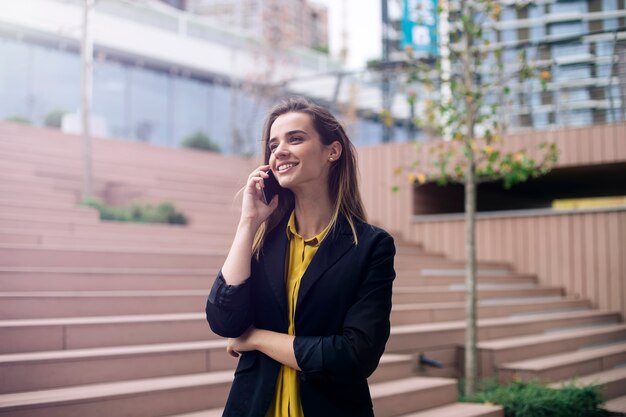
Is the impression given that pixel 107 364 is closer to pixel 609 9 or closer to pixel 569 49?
pixel 569 49

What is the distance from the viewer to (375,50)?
2589 cm

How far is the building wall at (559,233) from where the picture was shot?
10.5 metres

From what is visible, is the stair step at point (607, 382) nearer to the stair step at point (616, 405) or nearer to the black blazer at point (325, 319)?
the stair step at point (616, 405)

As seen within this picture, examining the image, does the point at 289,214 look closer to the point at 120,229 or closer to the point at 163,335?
the point at 163,335

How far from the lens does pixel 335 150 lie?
2.29 metres

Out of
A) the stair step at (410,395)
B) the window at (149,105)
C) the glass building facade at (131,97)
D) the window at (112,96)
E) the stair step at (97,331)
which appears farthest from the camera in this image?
the window at (149,105)

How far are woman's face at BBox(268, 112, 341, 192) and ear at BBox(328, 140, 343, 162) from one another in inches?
1.4

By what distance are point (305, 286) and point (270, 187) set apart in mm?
389

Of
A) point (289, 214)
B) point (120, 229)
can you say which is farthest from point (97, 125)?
point (289, 214)

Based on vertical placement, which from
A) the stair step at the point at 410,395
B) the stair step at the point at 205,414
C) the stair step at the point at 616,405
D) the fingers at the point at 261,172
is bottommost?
the stair step at the point at 616,405

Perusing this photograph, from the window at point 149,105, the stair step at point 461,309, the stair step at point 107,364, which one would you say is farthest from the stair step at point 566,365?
the window at point 149,105

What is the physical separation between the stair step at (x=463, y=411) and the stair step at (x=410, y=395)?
2.2 inches

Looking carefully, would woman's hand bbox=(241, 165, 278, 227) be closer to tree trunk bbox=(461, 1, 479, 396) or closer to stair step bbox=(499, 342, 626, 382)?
tree trunk bbox=(461, 1, 479, 396)

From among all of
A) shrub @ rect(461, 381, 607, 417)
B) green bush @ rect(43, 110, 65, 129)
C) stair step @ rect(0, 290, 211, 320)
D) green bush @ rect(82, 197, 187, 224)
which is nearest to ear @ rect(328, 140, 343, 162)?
stair step @ rect(0, 290, 211, 320)
